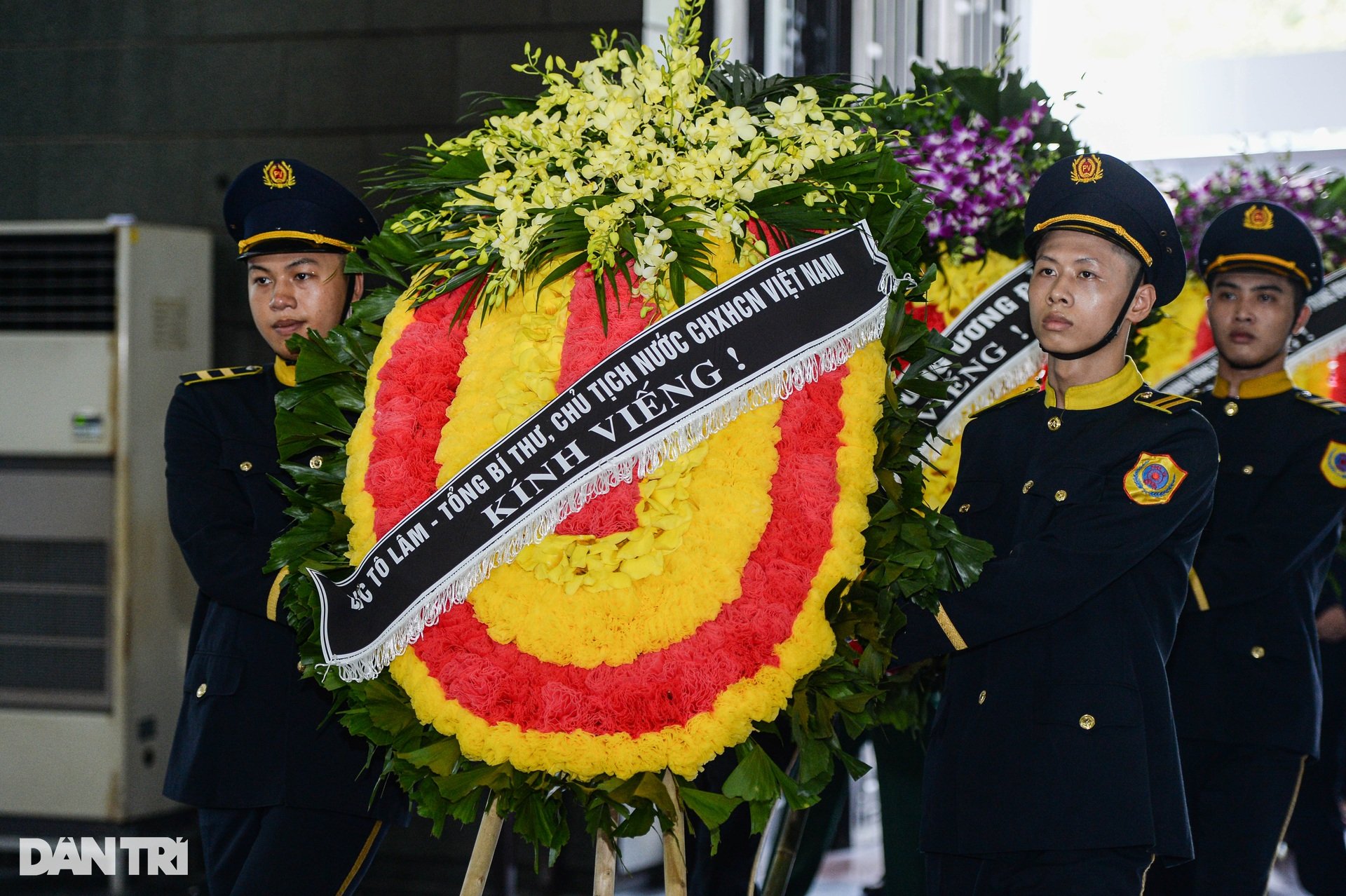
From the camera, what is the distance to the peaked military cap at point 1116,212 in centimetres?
200

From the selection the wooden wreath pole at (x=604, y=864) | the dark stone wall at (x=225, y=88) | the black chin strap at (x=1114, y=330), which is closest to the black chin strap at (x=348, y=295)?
the wooden wreath pole at (x=604, y=864)

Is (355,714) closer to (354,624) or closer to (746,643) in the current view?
(354,624)

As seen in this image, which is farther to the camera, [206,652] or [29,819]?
[29,819]

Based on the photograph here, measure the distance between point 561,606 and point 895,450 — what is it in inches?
19.4

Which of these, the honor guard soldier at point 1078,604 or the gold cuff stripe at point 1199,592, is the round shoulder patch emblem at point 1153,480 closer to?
the honor guard soldier at point 1078,604

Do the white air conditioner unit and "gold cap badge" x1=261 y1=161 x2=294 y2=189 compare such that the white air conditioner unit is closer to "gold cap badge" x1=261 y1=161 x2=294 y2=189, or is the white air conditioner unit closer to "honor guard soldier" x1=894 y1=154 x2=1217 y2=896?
"gold cap badge" x1=261 y1=161 x2=294 y2=189

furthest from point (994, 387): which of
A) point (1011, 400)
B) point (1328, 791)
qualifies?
point (1328, 791)

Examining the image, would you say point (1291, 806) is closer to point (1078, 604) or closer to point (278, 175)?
point (1078, 604)

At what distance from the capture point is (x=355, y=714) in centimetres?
176

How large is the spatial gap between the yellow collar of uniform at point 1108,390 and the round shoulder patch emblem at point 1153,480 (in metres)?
0.13

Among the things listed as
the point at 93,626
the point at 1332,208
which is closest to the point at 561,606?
the point at 93,626

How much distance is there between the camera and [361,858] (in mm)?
2244

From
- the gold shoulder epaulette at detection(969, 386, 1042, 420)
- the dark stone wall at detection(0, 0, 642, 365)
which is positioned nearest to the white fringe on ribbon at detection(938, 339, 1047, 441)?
the gold shoulder epaulette at detection(969, 386, 1042, 420)

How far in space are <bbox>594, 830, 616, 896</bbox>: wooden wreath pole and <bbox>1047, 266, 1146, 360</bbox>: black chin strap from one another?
0.98 m
